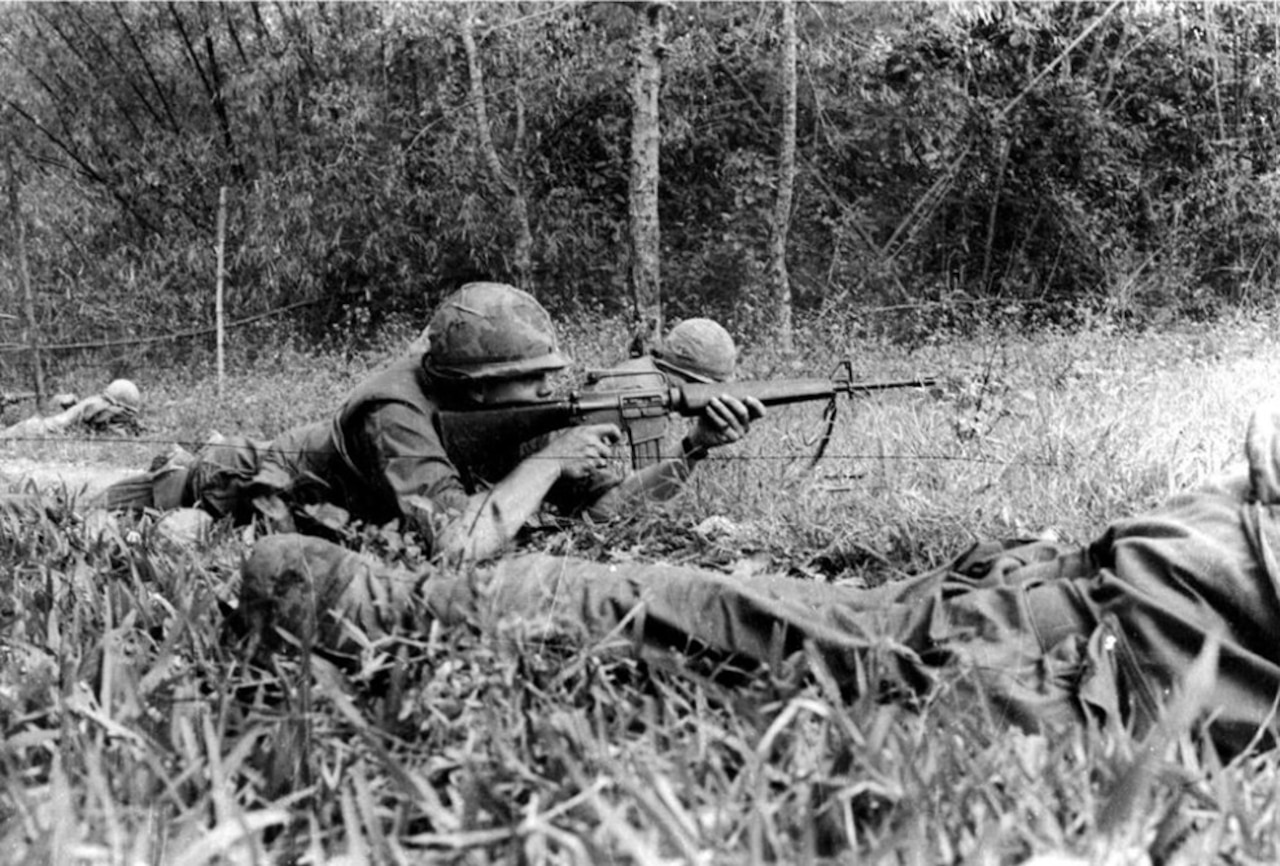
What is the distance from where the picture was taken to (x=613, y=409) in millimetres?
4078

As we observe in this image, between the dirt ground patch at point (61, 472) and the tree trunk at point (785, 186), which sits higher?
the tree trunk at point (785, 186)

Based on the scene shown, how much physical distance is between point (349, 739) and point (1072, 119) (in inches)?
435

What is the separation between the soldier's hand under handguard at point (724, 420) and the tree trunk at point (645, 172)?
96.5 inches

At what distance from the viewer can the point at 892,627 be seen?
2.37 metres

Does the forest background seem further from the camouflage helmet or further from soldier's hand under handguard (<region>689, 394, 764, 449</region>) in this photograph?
the camouflage helmet

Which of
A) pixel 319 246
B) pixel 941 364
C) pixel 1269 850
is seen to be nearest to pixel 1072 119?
pixel 941 364

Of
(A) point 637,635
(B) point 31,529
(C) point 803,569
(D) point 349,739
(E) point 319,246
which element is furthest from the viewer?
(E) point 319,246

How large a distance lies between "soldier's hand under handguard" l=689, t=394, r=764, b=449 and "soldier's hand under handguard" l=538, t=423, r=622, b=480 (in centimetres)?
38

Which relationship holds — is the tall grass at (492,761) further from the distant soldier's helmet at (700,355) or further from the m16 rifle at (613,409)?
the distant soldier's helmet at (700,355)

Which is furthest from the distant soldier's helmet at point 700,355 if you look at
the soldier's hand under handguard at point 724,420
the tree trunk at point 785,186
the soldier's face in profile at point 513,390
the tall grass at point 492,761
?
the tree trunk at point 785,186

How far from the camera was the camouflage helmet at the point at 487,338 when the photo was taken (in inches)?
152

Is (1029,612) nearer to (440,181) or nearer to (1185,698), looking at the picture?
(1185,698)

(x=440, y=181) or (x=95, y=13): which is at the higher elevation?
(x=95, y=13)

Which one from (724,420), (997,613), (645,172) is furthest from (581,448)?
(645,172)
